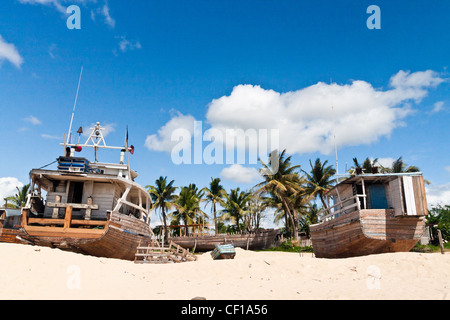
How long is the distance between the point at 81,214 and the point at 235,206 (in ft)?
88.1

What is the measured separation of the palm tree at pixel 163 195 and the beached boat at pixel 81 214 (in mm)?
21934

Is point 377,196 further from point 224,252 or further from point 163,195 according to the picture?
point 163,195

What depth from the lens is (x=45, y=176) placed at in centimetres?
1672

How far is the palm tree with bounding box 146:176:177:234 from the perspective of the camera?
41719mm

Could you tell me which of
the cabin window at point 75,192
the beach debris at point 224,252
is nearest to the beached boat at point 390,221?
the beach debris at point 224,252

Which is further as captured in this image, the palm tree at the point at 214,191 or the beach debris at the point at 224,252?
the palm tree at the point at 214,191

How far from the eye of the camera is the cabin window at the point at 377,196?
15.6 metres

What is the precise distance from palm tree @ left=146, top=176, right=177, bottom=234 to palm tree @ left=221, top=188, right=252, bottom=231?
25.4ft

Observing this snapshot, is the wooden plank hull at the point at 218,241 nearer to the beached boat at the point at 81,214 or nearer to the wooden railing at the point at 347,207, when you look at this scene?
the beached boat at the point at 81,214

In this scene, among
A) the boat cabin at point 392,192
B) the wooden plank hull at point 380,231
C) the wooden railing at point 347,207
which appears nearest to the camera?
the boat cabin at point 392,192
